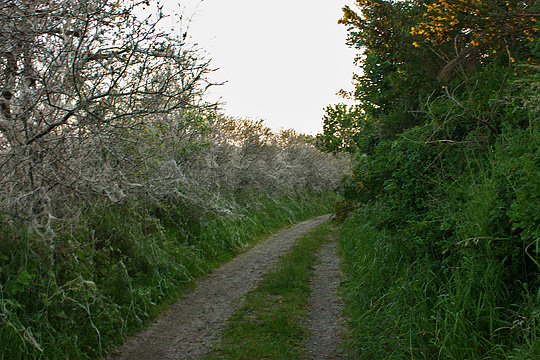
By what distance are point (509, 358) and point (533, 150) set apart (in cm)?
169

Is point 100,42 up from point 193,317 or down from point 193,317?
up

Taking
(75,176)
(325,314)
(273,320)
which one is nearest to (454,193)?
(325,314)

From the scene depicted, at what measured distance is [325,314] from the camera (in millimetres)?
5512

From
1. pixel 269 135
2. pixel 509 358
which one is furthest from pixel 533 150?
pixel 269 135

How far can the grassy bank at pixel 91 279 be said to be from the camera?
154 inches

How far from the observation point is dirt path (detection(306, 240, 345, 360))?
14.7 ft

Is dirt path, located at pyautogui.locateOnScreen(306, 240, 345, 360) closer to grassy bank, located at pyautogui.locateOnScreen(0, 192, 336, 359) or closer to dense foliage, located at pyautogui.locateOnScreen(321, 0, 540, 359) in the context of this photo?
dense foliage, located at pyautogui.locateOnScreen(321, 0, 540, 359)

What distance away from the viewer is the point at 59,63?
4090mm

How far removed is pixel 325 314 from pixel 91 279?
3261mm

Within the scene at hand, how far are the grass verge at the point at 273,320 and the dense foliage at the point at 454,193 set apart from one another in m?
0.81

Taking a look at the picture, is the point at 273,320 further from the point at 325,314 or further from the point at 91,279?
the point at 91,279

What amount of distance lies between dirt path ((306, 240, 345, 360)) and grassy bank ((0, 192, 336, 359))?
236 centimetres

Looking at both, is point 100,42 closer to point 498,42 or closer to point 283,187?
point 498,42

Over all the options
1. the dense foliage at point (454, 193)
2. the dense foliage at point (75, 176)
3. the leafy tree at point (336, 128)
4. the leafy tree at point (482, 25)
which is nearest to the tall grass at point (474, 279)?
the dense foliage at point (454, 193)
